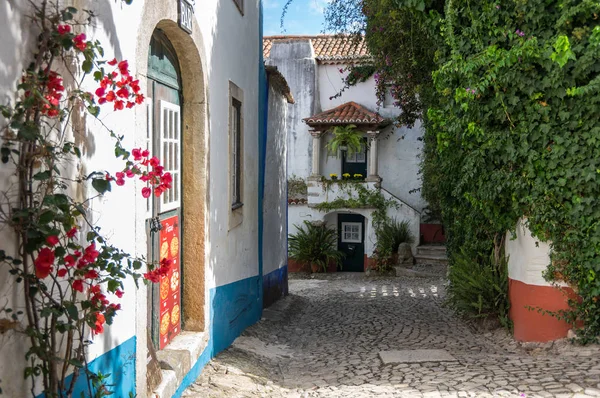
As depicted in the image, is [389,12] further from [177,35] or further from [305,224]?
[305,224]

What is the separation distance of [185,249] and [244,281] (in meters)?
2.29

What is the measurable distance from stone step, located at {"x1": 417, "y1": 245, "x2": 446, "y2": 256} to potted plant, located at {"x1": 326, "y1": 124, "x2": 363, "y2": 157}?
154 inches

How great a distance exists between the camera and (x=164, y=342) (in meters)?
5.30

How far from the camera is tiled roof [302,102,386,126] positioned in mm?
19984

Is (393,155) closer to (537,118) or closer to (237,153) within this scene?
(237,153)

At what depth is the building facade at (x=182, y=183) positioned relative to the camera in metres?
3.53

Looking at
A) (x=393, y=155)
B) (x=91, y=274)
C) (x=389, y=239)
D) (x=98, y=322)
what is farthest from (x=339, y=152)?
(x=91, y=274)

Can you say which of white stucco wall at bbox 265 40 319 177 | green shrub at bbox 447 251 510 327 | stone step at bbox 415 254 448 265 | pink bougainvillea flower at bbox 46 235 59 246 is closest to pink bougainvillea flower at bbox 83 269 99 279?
pink bougainvillea flower at bbox 46 235 59 246

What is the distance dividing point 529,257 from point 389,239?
12.1m

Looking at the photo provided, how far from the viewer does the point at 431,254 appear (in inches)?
734

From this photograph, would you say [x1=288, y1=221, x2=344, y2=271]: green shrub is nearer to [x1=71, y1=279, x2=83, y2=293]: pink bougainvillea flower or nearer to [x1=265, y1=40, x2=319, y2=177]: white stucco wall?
[x1=265, y1=40, x2=319, y2=177]: white stucco wall

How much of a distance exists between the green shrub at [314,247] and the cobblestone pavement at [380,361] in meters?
8.06

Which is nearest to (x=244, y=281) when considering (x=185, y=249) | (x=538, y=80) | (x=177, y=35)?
(x=185, y=249)

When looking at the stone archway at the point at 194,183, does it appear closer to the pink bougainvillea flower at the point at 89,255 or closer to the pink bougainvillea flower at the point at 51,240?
the pink bougainvillea flower at the point at 89,255
